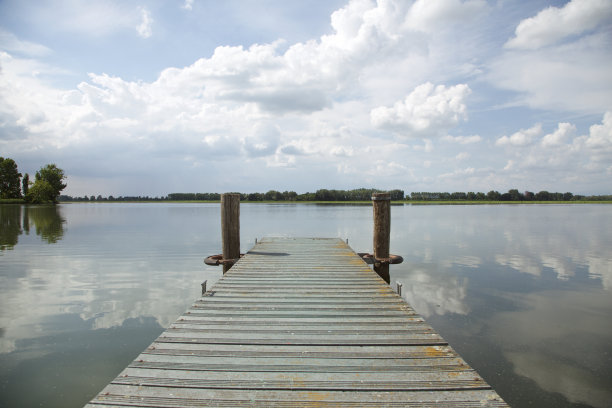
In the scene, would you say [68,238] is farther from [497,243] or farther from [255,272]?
[497,243]

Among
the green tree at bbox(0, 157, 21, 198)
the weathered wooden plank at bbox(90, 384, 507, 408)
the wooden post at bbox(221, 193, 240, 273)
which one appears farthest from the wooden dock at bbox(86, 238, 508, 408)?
the green tree at bbox(0, 157, 21, 198)

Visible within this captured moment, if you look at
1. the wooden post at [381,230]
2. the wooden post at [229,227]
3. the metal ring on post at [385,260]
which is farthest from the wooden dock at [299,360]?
the wooden post at [381,230]

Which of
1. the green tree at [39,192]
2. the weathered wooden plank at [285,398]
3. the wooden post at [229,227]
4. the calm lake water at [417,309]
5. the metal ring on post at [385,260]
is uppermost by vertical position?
the green tree at [39,192]

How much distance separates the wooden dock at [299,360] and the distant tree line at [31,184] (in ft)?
353

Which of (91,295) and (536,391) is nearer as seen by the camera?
(536,391)

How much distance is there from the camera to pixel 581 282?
12.2 metres

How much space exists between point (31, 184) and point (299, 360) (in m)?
118

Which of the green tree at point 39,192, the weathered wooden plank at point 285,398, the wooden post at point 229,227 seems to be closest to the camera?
the weathered wooden plank at point 285,398

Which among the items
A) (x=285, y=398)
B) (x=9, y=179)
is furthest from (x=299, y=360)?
(x=9, y=179)

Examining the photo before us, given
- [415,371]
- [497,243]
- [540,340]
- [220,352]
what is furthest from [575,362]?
[497,243]

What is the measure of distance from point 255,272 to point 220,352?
4.62m

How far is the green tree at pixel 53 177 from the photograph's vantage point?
300ft

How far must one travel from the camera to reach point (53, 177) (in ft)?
303

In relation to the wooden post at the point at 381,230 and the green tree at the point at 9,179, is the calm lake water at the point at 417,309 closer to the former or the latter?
the wooden post at the point at 381,230
